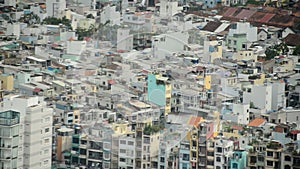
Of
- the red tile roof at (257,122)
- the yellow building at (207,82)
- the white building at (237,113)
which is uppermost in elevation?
the yellow building at (207,82)

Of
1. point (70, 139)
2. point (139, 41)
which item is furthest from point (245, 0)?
point (70, 139)

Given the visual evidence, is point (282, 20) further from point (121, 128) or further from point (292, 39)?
point (121, 128)

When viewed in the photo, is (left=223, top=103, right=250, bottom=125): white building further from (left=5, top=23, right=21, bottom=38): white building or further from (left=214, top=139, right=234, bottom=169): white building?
(left=5, top=23, right=21, bottom=38): white building

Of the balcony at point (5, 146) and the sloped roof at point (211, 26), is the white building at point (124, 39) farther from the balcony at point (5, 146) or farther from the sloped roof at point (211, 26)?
the balcony at point (5, 146)

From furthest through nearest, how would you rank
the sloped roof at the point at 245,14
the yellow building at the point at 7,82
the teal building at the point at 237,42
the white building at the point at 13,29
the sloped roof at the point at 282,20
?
1. the sloped roof at the point at 245,14
2. the sloped roof at the point at 282,20
3. the white building at the point at 13,29
4. the teal building at the point at 237,42
5. the yellow building at the point at 7,82

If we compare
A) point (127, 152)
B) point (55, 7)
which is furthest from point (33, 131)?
point (55, 7)

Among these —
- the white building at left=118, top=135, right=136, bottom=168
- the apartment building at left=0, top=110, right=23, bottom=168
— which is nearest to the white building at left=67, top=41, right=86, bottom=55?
the white building at left=118, top=135, right=136, bottom=168

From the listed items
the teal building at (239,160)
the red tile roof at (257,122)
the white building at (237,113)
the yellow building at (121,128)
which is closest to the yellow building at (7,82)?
the yellow building at (121,128)
